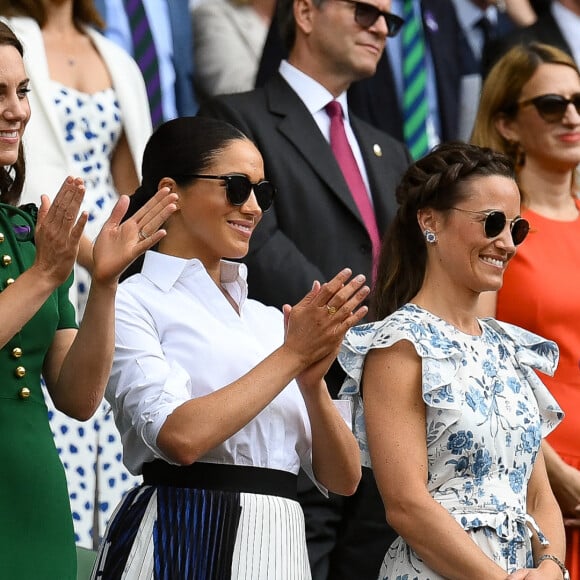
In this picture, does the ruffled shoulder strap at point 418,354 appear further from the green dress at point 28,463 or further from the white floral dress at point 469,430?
the green dress at point 28,463

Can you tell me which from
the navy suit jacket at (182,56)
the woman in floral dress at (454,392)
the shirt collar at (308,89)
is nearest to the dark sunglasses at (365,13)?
the shirt collar at (308,89)

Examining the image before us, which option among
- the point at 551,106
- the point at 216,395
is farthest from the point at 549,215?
the point at 216,395

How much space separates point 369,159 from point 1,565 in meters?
2.84

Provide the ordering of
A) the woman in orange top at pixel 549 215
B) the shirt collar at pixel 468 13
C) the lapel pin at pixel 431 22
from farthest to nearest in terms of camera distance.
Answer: the shirt collar at pixel 468 13 → the lapel pin at pixel 431 22 → the woman in orange top at pixel 549 215

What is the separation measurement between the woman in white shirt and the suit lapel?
130cm

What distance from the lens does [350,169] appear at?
18.7 feet

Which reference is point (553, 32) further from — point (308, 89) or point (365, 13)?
point (308, 89)

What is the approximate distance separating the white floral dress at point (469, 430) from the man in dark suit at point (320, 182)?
2.35ft

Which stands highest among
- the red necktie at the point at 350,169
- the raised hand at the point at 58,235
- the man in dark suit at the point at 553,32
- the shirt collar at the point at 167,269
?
the raised hand at the point at 58,235

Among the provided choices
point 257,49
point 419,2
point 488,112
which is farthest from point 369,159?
point 419,2

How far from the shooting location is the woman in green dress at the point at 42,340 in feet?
11.0

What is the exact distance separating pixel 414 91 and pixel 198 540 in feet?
12.7

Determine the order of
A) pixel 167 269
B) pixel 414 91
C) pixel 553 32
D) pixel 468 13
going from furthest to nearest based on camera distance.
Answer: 1. pixel 468 13
2. pixel 553 32
3. pixel 414 91
4. pixel 167 269

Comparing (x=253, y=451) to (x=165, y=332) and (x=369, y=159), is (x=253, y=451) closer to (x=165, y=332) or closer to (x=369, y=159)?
(x=165, y=332)
